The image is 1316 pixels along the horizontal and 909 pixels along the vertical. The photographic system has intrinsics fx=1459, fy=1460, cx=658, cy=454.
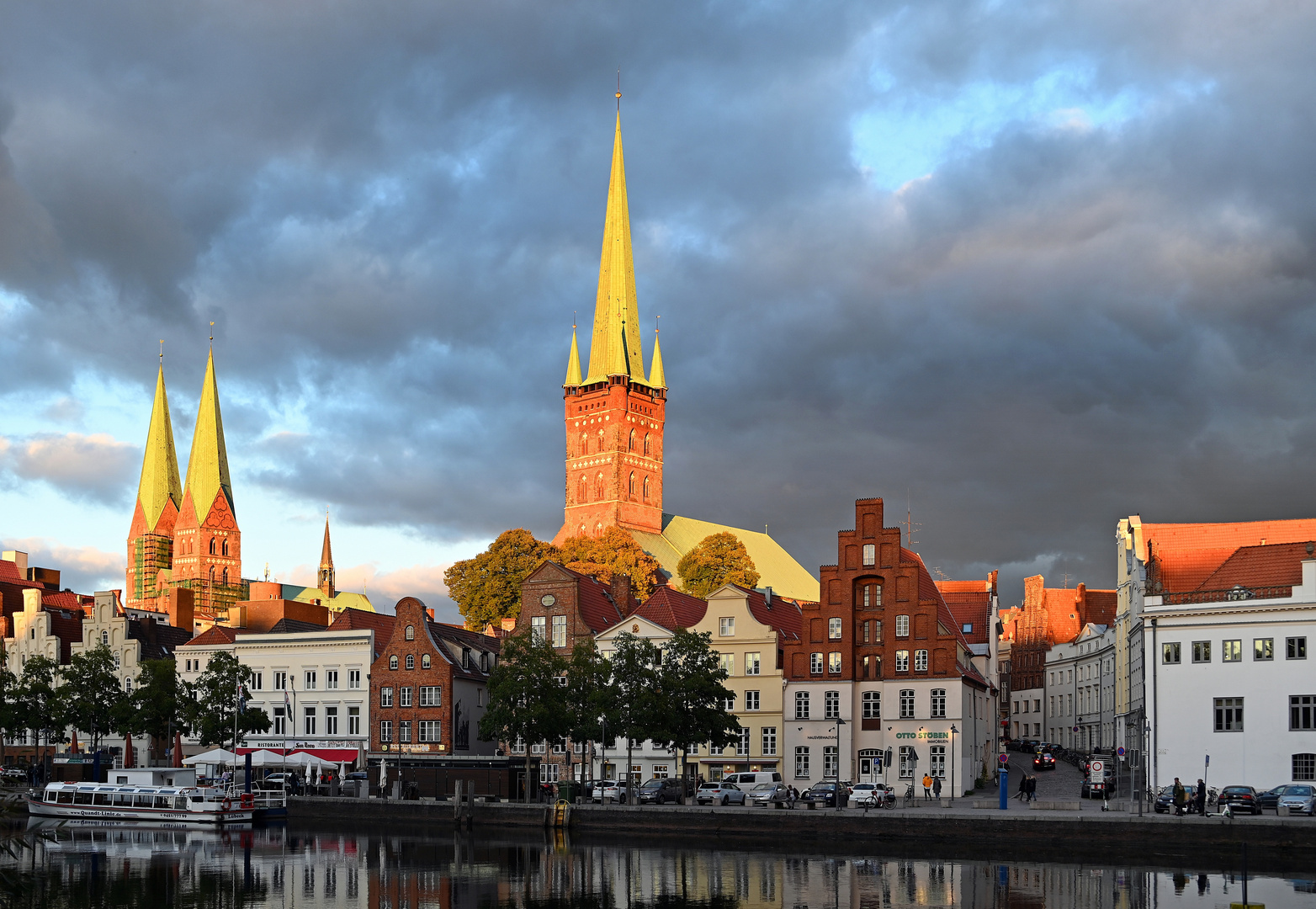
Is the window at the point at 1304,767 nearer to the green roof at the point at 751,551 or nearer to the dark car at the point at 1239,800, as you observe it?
the dark car at the point at 1239,800

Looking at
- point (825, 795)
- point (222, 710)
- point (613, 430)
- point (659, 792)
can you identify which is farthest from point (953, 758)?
point (613, 430)

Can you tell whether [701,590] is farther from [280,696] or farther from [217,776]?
[217,776]

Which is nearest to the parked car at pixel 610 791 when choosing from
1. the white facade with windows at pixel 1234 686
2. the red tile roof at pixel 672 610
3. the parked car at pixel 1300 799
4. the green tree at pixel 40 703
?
the red tile roof at pixel 672 610

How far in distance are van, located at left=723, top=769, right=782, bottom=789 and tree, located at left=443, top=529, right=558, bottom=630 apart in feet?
145

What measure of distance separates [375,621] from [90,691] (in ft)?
64.6

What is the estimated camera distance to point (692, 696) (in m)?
79.5

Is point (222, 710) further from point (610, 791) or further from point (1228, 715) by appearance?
point (1228, 715)

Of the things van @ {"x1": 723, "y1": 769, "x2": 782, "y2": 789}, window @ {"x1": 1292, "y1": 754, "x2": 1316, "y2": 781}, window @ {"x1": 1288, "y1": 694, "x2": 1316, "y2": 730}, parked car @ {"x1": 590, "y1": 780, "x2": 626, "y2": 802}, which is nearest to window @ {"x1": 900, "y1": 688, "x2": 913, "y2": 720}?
van @ {"x1": 723, "y1": 769, "x2": 782, "y2": 789}

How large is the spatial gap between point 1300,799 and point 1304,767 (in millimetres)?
10314

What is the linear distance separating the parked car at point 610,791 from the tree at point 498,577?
41337 millimetres

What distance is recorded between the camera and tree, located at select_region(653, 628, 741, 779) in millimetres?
78500

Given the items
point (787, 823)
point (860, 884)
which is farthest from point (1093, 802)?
point (860, 884)

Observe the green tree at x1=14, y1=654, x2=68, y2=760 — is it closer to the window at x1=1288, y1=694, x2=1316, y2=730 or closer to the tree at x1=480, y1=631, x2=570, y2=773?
the tree at x1=480, y1=631, x2=570, y2=773

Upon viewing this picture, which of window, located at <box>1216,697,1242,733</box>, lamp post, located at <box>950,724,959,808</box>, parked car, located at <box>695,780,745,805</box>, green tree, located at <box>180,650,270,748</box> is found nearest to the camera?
window, located at <box>1216,697,1242,733</box>
